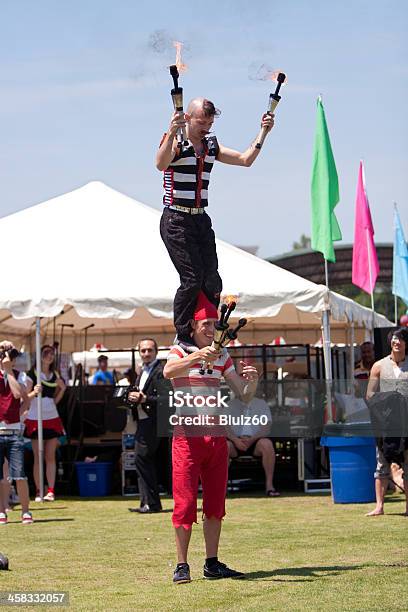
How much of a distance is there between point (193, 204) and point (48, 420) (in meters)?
6.92

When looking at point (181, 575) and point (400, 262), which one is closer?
point (181, 575)

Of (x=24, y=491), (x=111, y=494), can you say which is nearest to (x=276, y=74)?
(x=24, y=491)

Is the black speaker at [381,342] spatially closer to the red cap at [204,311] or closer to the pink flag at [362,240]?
the pink flag at [362,240]

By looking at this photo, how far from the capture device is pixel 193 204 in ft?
22.6

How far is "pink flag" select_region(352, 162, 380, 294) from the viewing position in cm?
1633

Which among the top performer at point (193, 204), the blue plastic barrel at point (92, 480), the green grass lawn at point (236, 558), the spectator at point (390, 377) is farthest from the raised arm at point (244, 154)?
the blue plastic barrel at point (92, 480)

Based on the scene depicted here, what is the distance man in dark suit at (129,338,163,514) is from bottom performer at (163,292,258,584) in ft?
15.8

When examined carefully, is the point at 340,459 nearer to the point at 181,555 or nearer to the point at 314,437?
the point at 314,437

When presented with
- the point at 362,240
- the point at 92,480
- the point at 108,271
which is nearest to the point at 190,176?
the point at 108,271

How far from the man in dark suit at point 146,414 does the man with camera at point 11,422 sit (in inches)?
56.1

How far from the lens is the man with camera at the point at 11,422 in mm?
10172

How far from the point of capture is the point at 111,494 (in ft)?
45.3

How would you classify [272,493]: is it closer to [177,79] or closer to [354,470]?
[354,470]

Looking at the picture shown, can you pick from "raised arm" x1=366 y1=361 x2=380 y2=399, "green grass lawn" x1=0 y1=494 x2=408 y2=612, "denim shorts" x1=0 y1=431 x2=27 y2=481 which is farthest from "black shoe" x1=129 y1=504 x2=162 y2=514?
"raised arm" x1=366 y1=361 x2=380 y2=399
